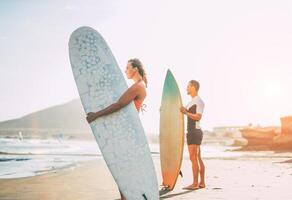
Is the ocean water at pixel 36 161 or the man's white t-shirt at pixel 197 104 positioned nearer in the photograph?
the man's white t-shirt at pixel 197 104

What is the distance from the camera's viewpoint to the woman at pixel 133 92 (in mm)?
3889

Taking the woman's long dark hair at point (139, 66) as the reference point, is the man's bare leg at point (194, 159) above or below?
below

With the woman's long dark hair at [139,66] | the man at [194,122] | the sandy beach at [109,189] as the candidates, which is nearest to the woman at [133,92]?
the woman's long dark hair at [139,66]

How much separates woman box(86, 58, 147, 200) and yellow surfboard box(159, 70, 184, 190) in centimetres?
220

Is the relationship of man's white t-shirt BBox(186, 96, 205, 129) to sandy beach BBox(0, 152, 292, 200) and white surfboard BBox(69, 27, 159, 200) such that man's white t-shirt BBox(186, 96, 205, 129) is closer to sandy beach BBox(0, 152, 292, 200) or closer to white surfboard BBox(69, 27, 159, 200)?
sandy beach BBox(0, 152, 292, 200)

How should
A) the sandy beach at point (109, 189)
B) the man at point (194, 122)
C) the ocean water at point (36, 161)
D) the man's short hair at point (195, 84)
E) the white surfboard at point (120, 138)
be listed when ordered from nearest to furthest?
1. the white surfboard at point (120, 138)
2. the sandy beach at point (109, 189)
3. the man at point (194, 122)
4. the man's short hair at point (195, 84)
5. the ocean water at point (36, 161)

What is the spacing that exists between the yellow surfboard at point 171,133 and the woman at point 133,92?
7.21 ft

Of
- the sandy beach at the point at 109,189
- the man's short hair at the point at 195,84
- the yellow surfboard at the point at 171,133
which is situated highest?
the man's short hair at the point at 195,84

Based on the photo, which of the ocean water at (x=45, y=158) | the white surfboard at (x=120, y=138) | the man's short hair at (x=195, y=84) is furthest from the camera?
the ocean water at (x=45, y=158)

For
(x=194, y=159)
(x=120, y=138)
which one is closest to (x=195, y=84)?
(x=194, y=159)

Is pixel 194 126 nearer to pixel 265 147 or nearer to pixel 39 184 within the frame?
pixel 39 184

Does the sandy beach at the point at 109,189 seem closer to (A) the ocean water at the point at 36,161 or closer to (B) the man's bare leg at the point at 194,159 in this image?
(B) the man's bare leg at the point at 194,159

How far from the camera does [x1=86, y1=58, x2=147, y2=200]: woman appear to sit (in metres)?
3.89

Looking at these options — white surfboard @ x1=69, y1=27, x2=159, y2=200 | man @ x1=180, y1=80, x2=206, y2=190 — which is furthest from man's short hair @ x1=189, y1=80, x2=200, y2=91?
white surfboard @ x1=69, y1=27, x2=159, y2=200
